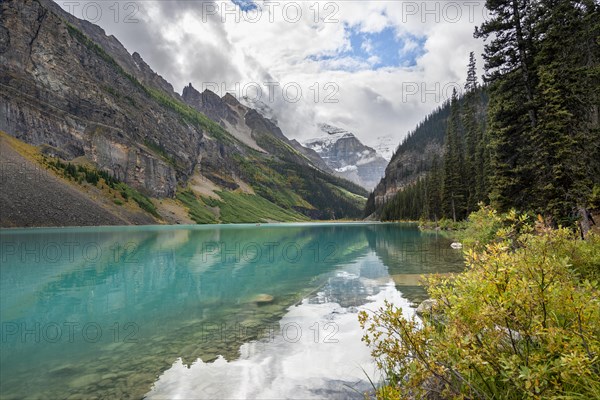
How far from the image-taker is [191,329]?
534 inches

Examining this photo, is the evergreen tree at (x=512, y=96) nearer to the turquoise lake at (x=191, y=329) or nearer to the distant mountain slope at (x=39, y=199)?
the turquoise lake at (x=191, y=329)

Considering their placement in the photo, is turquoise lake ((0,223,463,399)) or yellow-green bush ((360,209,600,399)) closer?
yellow-green bush ((360,209,600,399))

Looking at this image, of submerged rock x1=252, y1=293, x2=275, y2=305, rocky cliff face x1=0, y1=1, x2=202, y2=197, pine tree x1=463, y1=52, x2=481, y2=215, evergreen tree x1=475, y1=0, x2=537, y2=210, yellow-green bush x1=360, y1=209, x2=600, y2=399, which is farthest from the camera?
rocky cliff face x1=0, y1=1, x2=202, y2=197

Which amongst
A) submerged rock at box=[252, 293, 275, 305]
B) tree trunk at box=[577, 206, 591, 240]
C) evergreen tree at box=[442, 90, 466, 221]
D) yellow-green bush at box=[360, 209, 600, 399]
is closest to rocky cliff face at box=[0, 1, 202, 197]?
evergreen tree at box=[442, 90, 466, 221]

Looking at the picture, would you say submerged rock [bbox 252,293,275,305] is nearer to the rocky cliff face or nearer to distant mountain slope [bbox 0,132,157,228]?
distant mountain slope [bbox 0,132,157,228]

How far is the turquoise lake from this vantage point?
8867 mm

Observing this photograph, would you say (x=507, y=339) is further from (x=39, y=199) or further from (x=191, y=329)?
(x=39, y=199)

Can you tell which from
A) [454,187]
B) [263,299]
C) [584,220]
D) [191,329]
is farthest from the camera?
[454,187]

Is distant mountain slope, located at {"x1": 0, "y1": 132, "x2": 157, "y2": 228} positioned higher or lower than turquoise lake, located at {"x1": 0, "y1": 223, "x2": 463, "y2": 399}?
higher

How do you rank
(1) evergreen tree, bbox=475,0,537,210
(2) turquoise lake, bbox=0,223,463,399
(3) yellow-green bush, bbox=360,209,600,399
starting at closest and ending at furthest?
(3) yellow-green bush, bbox=360,209,600,399
(2) turquoise lake, bbox=0,223,463,399
(1) evergreen tree, bbox=475,0,537,210

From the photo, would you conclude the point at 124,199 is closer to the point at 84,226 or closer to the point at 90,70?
the point at 84,226

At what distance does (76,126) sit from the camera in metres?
151

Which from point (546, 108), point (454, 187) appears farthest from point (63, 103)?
point (546, 108)

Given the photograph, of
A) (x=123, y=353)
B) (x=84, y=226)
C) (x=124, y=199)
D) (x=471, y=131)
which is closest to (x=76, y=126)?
(x=124, y=199)
